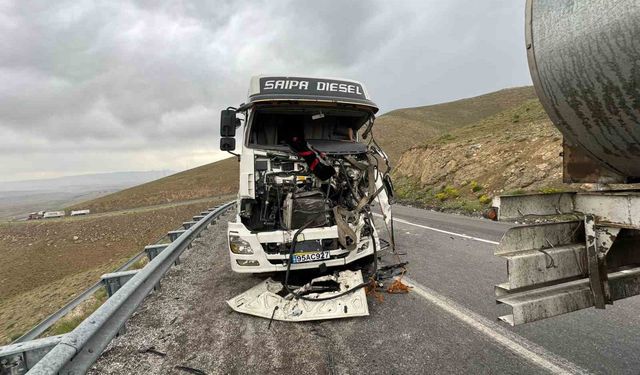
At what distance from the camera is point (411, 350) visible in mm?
2922

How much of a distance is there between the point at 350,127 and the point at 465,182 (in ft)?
32.6

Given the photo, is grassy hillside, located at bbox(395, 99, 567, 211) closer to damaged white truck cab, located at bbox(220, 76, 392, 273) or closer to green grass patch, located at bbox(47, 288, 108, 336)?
damaged white truck cab, located at bbox(220, 76, 392, 273)

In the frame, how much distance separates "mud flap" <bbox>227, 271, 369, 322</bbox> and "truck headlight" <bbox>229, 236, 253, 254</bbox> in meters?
0.49

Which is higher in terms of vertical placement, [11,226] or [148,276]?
[148,276]

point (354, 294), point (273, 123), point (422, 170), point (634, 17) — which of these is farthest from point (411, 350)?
point (422, 170)

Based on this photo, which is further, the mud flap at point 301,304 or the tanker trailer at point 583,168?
the mud flap at point 301,304

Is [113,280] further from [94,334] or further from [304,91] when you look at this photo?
[304,91]

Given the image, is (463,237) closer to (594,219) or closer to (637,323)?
(637,323)

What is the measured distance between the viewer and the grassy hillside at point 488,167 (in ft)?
39.1

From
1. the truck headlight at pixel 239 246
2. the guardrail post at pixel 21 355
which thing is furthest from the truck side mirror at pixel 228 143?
the guardrail post at pixel 21 355

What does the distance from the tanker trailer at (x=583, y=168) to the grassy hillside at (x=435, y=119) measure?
1821 inches

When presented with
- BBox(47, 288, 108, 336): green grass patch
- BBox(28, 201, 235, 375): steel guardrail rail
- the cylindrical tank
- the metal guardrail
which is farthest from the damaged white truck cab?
the cylindrical tank

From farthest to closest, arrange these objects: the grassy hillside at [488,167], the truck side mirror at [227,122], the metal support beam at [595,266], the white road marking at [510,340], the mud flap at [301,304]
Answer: the grassy hillside at [488,167]
the truck side mirror at [227,122]
the mud flap at [301,304]
the white road marking at [510,340]
the metal support beam at [595,266]

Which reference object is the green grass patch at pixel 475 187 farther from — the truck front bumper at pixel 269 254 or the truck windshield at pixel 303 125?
Answer: the truck front bumper at pixel 269 254
